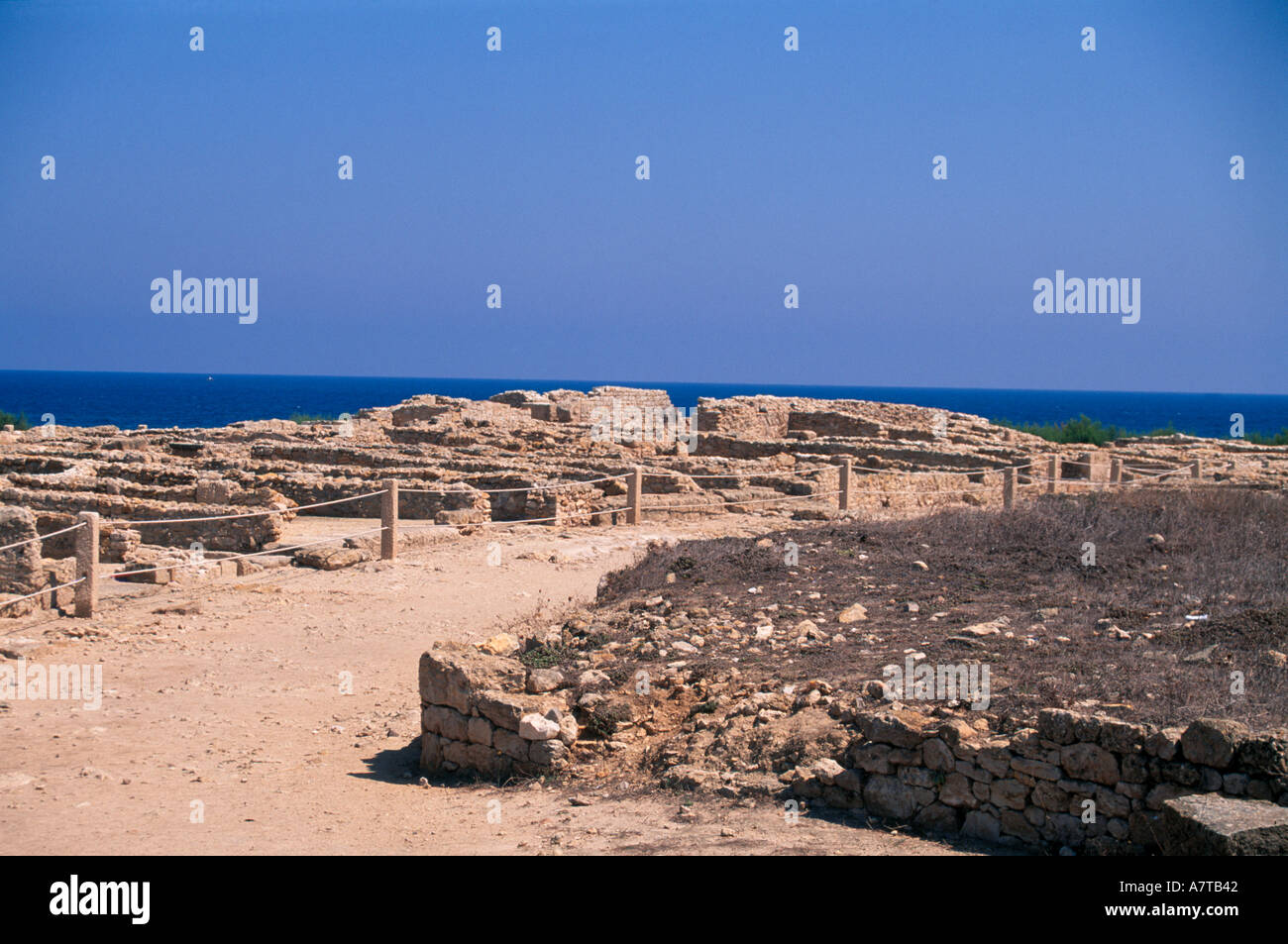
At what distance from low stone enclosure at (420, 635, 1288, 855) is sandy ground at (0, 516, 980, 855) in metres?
0.19

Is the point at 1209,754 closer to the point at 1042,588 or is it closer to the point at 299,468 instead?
the point at 1042,588

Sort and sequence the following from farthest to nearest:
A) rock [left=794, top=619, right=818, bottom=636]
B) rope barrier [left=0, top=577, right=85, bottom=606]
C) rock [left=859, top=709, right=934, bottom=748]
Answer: rope barrier [left=0, top=577, right=85, bottom=606] → rock [left=794, top=619, right=818, bottom=636] → rock [left=859, top=709, right=934, bottom=748]

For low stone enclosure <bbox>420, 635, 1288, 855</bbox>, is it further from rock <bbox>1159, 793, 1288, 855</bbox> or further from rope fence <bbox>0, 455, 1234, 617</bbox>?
rope fence <bbox>0, 455, 1234, 617</bbox>

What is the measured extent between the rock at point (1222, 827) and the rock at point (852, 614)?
10.8ft

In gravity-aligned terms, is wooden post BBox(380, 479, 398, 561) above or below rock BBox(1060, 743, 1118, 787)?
above

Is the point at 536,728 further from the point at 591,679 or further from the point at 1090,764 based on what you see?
the point at 1090,764

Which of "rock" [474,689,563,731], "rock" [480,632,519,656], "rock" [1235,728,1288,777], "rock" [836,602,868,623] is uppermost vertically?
"rock" [836,602,868,623]

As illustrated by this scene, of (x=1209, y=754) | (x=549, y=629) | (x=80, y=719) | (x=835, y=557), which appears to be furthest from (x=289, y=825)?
(x=835, y=557)

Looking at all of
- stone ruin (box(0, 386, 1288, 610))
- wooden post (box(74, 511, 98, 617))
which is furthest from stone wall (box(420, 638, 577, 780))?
stone ruin (box(0, 386, 1288, 610))

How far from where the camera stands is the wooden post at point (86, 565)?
339 inches

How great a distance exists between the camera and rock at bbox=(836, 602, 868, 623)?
712cm

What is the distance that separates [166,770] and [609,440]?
1846 centimetres

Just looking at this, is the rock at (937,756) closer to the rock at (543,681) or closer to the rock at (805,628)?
the rock at (805,628)

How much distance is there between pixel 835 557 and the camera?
8914mm
